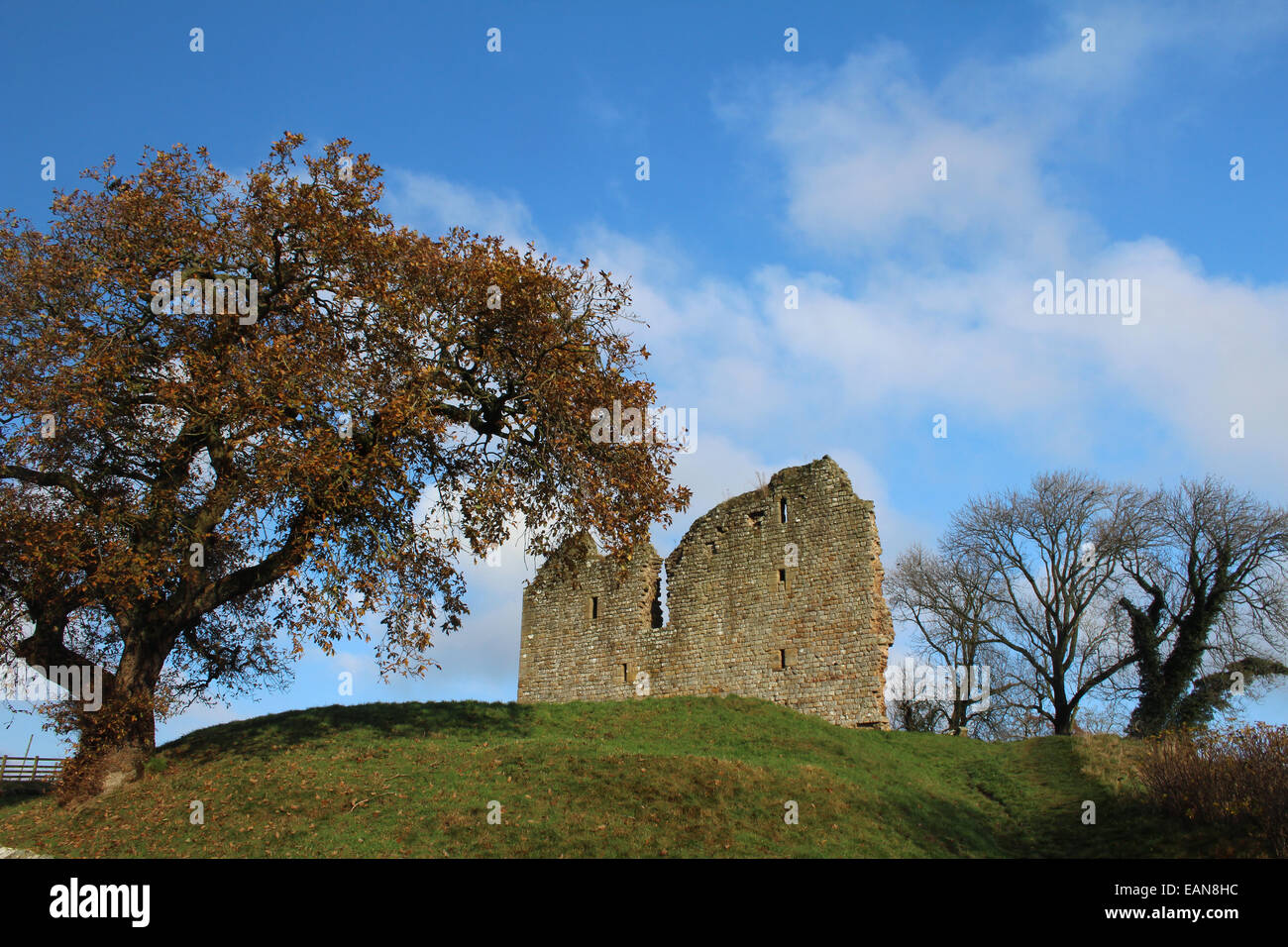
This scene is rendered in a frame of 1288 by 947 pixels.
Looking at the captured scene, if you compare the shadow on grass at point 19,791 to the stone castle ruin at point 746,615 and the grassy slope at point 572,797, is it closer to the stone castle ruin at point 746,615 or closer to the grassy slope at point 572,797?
the grassy slope at point 572,797

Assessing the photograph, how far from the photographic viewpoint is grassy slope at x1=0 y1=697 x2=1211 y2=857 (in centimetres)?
1312

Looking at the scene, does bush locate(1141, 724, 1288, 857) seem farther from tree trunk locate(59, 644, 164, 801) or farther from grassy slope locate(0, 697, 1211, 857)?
tree trunk locate(59, 644, 164, 801)

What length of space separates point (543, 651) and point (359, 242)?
17.1m

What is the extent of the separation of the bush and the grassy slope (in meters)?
0.52

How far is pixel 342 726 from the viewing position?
19203mm

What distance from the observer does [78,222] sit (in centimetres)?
1662

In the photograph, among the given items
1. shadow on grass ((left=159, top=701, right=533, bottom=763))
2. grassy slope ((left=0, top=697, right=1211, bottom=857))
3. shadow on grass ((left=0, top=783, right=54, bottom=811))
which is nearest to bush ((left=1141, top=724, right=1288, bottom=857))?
grassy slope ((left=0, top=697, right=1211, bottom=857))

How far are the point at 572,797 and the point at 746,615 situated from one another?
42.5 ft

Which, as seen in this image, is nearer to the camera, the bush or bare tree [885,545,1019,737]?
the bush

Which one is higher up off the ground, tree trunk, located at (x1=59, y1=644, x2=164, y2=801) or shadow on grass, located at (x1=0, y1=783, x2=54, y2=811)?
tree trunk, located at (x1=59, y1=644, x2=164, y2=801)

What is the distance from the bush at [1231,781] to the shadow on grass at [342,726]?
11838mm

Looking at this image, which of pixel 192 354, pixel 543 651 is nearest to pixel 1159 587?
pixel 543 651
